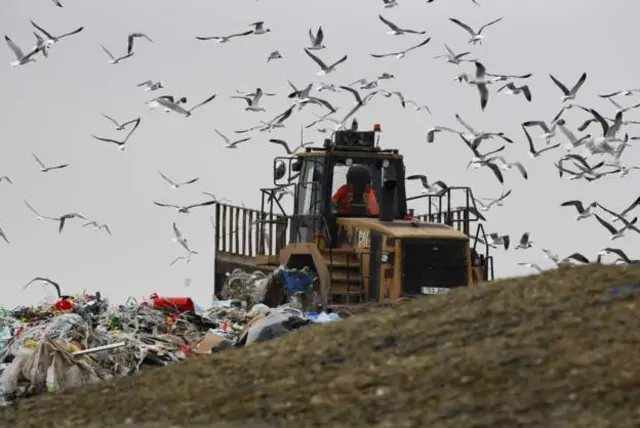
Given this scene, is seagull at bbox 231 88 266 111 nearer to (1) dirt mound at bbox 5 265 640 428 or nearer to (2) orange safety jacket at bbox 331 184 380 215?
(2) orange safety jacket at bbox 331 184 380 215

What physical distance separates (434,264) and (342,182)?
2.50 m

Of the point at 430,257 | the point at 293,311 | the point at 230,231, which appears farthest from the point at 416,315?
the point at 230,231

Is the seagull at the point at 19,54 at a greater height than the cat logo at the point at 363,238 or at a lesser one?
greater

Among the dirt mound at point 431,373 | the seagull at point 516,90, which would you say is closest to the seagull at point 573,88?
the seagull at point 516,90

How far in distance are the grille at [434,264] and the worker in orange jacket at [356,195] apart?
1598mm

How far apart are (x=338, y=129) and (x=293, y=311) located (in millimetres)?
5210

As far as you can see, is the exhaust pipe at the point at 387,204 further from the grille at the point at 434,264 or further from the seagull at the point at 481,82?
the seagull at the point at 481,82

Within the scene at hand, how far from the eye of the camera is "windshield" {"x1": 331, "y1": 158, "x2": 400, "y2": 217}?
25.7m

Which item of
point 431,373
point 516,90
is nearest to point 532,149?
point 516,90

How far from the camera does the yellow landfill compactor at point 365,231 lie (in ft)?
79.3

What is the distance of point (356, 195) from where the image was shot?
2580 cm

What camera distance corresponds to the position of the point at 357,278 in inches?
984

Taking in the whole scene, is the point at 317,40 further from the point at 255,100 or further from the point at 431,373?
the point at 431,373

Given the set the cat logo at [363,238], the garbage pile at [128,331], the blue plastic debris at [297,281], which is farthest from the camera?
the blue plastic debris at [297,281]
